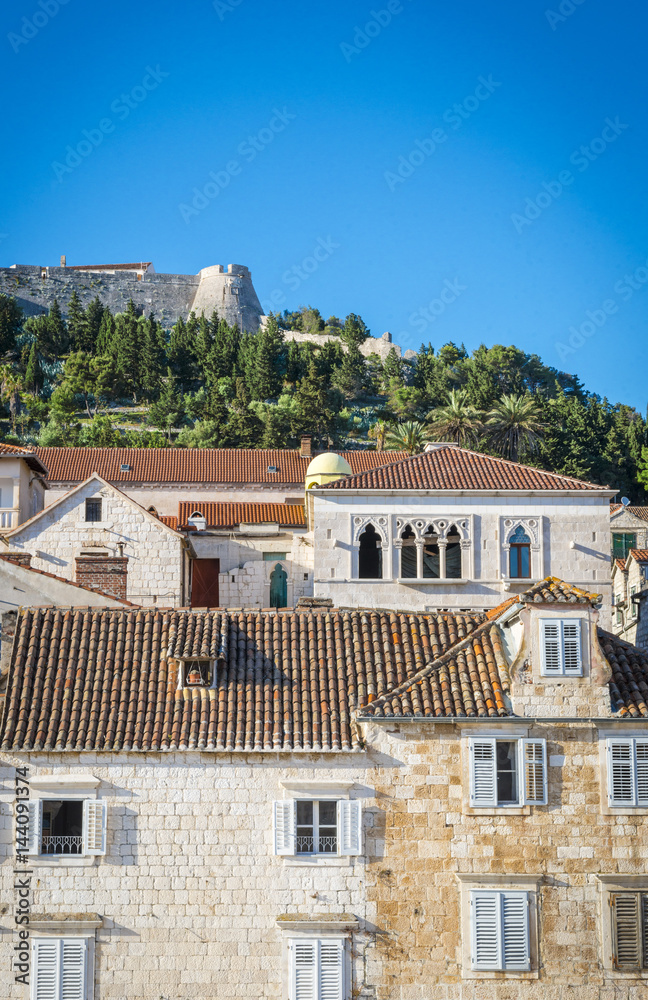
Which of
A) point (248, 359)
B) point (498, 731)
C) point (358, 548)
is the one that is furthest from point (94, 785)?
point (248, 359)

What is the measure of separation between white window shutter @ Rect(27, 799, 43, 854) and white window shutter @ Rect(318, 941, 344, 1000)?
500 cm

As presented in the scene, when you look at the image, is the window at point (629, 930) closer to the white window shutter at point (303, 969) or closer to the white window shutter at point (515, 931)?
the white window shutter at point (515, 931)

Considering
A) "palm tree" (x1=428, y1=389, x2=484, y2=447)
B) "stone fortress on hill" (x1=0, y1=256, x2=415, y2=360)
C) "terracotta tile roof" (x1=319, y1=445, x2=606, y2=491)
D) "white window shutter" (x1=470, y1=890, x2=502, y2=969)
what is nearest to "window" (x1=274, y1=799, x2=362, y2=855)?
"white window shutter" (x1=470, y1=890, x2=502, y2=969)

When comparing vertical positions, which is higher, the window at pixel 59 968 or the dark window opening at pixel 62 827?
the dark window opening at pixel 62 827

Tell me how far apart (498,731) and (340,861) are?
344 cm

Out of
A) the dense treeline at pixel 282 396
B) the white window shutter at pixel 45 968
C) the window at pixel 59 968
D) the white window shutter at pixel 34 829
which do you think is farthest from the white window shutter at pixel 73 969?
the dense treeline at pixel 282 396

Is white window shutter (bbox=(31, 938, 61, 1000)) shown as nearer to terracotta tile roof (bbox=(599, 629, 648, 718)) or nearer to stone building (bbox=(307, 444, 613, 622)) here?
terracotta tile roof (bbox=(599, 629, 648, 718))

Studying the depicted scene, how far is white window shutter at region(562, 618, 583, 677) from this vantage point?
19.7m

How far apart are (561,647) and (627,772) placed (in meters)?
2.36

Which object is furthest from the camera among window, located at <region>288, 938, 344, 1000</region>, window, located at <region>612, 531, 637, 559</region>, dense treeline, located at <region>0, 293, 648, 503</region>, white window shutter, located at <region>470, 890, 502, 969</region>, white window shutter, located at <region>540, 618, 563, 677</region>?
dense treeline, located at <region>0, 293, 648, 503</region>

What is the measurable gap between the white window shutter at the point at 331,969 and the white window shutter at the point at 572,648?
6.00 metres

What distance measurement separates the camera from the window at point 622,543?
192 ft

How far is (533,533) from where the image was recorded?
38.1 metres

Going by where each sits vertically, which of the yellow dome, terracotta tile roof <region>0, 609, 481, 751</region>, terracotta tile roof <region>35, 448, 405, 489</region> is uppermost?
terracotta tile roof <region>35, 448, 405, 489</region>
